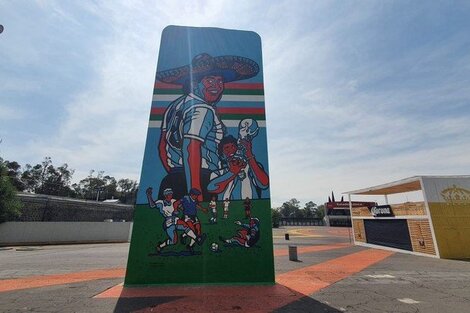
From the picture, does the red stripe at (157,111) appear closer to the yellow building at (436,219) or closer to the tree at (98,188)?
the yellow building at (436,219)

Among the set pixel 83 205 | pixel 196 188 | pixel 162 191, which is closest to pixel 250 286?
pixel 196 188

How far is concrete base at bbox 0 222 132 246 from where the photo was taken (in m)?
27.7

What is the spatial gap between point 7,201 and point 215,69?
1168 inches

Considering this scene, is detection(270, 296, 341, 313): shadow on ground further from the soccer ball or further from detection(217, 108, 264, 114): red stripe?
detection(217, 108, 264, 114): red stripe

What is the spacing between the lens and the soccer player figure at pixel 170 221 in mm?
9305

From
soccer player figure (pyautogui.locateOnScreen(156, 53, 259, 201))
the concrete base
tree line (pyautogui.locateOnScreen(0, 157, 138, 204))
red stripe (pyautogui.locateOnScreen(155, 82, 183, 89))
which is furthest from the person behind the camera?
tree line (pyautogui.locateOnScreen(0, 157, 138, 204))

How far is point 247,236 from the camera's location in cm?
954

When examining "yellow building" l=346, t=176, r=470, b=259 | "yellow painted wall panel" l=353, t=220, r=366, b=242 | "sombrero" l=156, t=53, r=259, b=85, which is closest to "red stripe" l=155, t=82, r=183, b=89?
"sombrero" l=156, t=53, r=259, b=85

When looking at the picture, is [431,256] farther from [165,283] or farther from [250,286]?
[165,283]

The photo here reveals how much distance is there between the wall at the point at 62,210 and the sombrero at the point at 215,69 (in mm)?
31678

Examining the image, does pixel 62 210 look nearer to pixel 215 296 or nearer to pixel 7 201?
pixel 7 201

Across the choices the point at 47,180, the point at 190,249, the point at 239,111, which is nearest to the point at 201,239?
the point at 190,249

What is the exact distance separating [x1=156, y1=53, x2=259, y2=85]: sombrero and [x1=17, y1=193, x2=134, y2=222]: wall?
3168cm

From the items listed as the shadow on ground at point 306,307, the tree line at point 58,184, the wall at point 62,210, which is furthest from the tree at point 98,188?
the shadow on ground at point 306,307
